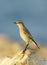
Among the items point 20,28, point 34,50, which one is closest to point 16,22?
point 20,28

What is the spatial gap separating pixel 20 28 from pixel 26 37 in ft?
1.03

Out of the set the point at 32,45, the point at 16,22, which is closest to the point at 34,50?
the point at 32,45

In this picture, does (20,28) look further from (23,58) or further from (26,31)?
(23,58)

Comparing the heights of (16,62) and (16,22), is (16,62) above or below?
below

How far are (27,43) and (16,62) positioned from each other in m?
0.78

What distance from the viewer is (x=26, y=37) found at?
33.0ft

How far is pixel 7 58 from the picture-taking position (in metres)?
9.55

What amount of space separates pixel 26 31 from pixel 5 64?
3.13ft

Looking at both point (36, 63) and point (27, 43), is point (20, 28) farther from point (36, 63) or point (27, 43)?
point (36, 63)

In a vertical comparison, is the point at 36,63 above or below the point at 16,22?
below

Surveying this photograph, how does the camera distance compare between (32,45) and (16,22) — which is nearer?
(32,45)

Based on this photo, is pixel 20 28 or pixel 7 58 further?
pixel 20 28

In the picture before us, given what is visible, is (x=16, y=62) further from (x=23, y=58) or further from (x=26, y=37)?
(x=26, y=37)

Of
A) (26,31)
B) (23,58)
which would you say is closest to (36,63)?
(23,58)
